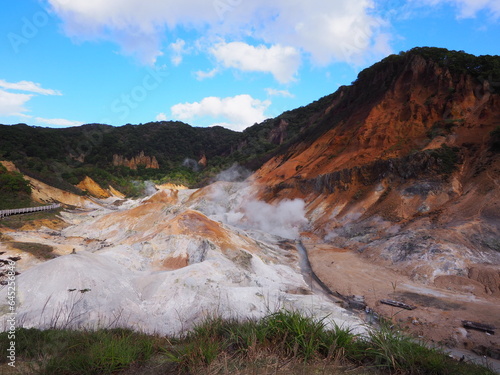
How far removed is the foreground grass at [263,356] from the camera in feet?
10.7

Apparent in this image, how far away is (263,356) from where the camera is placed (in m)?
3.49

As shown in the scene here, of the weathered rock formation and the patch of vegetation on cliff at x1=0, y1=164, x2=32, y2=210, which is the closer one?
the patch of vegetation on cliff at x1=0, y1=164, x2=32, y2=210

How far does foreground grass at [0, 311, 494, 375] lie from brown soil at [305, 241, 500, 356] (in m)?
3.13

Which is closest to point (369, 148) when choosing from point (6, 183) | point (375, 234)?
point (375, 234)

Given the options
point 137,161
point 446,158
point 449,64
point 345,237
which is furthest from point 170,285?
point 137,161

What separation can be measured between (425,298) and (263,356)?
10453 mm

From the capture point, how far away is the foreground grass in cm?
325

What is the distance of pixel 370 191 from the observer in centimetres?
2398

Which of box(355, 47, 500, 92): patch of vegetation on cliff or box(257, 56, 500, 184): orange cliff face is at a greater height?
box(355, 47, 500, 92): patch of vegetation on cliff

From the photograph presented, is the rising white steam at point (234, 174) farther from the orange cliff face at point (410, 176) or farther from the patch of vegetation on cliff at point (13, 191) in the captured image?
the patch of vegetation on cliff at point (13, 191)

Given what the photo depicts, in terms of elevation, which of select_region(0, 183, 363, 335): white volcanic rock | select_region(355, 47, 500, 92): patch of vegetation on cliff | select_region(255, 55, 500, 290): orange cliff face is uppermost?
select_region(355, 47, 500, 92): patch of vegetation on cliff

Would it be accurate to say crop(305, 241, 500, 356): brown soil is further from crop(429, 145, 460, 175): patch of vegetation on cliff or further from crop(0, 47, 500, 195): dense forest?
crop(0, 47, 500, 195): dense forest

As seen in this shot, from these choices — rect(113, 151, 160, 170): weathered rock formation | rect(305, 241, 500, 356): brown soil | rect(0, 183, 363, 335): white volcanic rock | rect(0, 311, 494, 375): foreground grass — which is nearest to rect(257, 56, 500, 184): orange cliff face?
rect(305, 241, 500, 356): brown soil

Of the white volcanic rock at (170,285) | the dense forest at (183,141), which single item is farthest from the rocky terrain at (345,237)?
the dense forest at (183,141)
